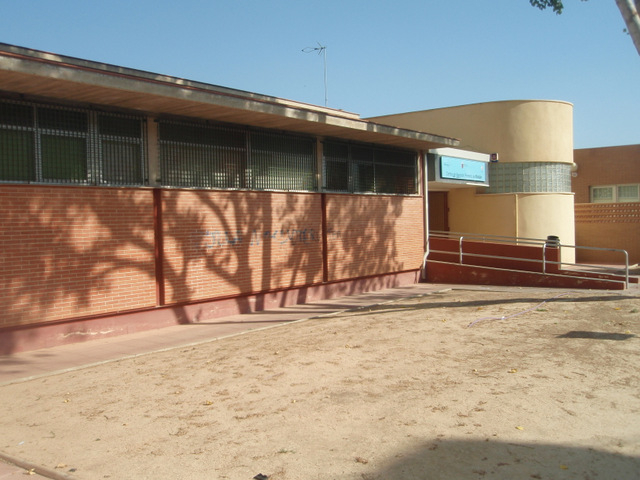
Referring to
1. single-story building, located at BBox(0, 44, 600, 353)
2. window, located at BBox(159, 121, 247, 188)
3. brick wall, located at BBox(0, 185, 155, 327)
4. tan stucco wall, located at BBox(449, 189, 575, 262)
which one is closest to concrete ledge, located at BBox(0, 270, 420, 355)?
single-story building, located at BBox(0, 44, 600, 353)

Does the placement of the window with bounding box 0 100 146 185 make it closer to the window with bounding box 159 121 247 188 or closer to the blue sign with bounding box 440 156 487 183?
the window with bounding box 159 121 247 188

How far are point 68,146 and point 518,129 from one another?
51.7 ft

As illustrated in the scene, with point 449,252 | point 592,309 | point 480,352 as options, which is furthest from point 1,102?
point 449,252

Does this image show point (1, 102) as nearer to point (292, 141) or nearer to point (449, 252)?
point (292, 141)

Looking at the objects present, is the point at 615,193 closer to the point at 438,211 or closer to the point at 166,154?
the point at 438,211

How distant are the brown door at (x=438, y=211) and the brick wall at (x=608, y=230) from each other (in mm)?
7247

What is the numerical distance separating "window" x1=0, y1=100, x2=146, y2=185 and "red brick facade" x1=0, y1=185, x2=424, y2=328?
26cm

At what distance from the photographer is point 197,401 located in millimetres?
6430

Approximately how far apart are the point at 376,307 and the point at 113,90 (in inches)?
262

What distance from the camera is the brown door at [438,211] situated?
22266 millimetres

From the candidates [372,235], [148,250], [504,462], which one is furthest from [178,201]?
[504,462]

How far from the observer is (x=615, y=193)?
26484mm

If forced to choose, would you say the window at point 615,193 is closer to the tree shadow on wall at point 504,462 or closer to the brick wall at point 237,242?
the brick wall at point 237,242

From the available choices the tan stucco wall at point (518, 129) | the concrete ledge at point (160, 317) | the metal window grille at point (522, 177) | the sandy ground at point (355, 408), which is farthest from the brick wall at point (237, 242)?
the tan stucco wall at point (518, 129)
